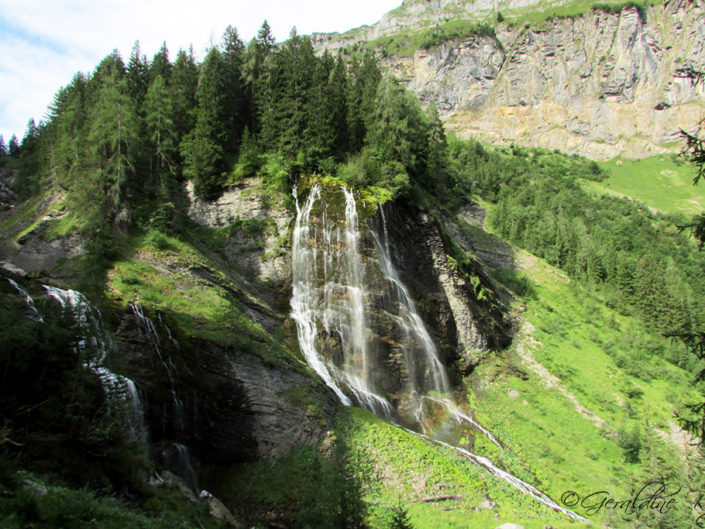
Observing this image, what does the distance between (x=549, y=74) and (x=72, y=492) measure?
547 feet

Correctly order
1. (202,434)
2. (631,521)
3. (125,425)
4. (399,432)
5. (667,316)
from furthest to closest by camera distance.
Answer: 1. (667,316)
2. (399,432)
3. (202,434)
4. (631,521)
5. (125,425)

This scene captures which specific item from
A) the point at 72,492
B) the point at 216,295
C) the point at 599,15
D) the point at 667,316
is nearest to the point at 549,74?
the point at 599,15

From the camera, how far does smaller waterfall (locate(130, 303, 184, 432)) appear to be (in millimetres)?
15830

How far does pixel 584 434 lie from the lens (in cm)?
2588

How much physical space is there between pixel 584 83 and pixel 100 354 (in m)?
163

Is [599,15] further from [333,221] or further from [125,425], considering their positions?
[125,425]

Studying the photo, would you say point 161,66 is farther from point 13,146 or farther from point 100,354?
point 13,146

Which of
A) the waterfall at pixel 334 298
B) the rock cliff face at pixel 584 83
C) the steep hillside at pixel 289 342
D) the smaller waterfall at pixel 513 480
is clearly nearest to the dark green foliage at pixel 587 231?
the steep hillside at pixel 289 342

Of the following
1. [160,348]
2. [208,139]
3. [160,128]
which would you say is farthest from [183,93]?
[160,348]

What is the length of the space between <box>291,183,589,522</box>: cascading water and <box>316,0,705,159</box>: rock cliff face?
130 metres

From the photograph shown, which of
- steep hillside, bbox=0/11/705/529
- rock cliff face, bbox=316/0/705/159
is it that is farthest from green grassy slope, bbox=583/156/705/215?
steep hillside, bbox=0/11/705/529

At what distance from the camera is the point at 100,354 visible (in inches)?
523

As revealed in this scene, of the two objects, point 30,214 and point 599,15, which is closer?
point 30,214

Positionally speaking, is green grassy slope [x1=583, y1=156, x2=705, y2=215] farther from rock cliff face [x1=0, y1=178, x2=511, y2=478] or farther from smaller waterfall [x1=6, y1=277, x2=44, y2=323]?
smaller waterfall [x1=6, y1=277, x2=44, y2=323]
